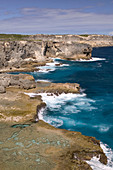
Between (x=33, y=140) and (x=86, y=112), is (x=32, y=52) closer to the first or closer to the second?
(x=86, y=112)

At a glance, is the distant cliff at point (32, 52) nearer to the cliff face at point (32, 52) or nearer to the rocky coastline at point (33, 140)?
the cliff face at point (32, 52)

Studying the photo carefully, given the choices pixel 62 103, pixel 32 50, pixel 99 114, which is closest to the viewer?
pixel 99 114

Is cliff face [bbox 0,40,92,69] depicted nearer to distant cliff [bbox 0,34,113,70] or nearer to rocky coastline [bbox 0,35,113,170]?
distant cliff [bbox 0,34,113,70]

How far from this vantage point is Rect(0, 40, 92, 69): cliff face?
73250 millimetres

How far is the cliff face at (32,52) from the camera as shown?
240 ft

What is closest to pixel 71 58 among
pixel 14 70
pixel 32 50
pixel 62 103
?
pixel 32 50

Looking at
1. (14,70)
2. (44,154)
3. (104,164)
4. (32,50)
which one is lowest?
(104,164)

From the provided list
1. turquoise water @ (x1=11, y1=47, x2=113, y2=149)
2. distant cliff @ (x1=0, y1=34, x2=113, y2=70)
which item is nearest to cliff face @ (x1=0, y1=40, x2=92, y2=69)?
distant cliff @ (x1=0, y1=34, x2=113, y2=70)

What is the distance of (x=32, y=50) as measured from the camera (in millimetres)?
84375

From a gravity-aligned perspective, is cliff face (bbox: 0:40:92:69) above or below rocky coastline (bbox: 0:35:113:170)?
above

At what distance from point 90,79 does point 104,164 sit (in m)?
41.9

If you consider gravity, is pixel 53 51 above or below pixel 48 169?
above

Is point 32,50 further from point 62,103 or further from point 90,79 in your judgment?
point 62,103

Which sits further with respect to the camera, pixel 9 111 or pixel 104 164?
pixel 9 111
